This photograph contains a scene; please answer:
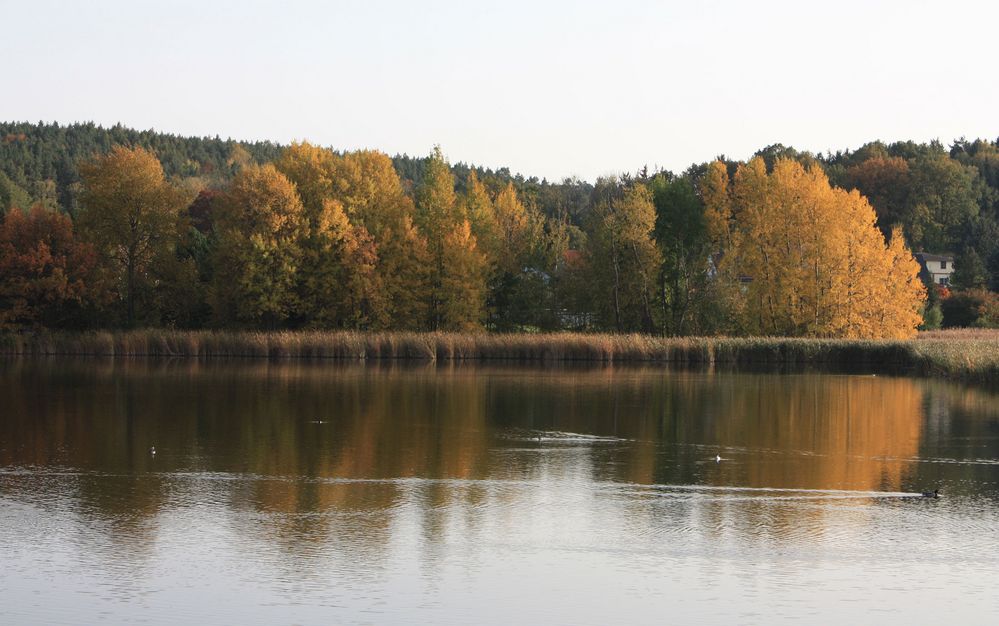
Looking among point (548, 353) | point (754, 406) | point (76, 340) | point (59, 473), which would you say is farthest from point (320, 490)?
point (76, 340)

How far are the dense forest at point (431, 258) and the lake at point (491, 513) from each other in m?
29.1

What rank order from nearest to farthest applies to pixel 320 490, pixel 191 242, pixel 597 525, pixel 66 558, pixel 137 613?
pixel 137 613 < pixel 66 558 < pixel 597 525 < pixel 320 490 < pixel 191 242

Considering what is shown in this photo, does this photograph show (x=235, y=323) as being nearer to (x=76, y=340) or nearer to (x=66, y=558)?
(x=76, y=340)

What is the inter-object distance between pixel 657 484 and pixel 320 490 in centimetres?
564

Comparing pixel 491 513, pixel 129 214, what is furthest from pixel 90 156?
pixel 491 513

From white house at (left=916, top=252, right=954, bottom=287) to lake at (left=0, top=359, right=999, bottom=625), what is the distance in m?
75.0

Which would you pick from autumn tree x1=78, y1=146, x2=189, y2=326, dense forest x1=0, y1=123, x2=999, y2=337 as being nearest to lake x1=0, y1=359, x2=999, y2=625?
dense forest x1=0, y1=123, x2=999, y2=337

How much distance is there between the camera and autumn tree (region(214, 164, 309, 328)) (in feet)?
196

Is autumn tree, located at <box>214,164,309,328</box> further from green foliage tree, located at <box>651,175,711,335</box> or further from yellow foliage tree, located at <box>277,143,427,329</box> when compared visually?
green foliage tree, located at <box>651,175,711,335</box>

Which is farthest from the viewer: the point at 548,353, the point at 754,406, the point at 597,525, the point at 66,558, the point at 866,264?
the point at 866,264

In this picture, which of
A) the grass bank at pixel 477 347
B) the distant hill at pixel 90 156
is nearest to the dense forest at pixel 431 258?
the grass bank at pixel 477 347

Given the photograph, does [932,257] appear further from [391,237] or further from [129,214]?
[129,214]

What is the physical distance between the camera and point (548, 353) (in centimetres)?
5225

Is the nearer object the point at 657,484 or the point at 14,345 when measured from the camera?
the point at 657,484
